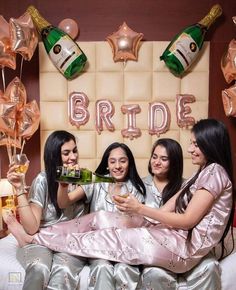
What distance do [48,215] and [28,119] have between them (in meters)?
0.88

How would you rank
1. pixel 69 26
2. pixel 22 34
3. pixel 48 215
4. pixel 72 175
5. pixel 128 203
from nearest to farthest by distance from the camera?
pixel 128 203 → pixel 72 175 → pixel 48 215 → pixel 22 34 → pixel 69 26

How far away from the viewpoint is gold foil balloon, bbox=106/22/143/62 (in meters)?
2.92

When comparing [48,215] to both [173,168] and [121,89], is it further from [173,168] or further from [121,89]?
[121,89]

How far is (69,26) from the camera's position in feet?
9.91

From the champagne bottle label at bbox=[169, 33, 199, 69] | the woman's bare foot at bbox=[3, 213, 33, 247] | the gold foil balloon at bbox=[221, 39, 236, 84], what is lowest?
the woman's bare foot at bbox=[3, 213, 33, 247]

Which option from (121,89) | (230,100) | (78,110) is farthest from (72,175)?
(230,100)

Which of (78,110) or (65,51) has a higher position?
(65,51)

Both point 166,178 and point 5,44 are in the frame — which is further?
point 5,44

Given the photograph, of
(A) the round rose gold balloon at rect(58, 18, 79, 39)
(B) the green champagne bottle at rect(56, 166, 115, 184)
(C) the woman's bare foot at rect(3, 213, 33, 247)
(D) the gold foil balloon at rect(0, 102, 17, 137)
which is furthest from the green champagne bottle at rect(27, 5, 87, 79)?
(C) the woman's bare foot at rect(3, 213, 33, 247)

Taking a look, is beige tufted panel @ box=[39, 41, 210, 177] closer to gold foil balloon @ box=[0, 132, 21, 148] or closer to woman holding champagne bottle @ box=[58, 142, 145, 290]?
gold foil balloon @ box=[0, 132, 21, 148]

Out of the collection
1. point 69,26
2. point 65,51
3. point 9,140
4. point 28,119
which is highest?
point 69,26

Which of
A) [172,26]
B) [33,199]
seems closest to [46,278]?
[33,199]

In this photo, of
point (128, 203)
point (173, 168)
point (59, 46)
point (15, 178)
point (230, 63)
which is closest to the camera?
point (128, 203)

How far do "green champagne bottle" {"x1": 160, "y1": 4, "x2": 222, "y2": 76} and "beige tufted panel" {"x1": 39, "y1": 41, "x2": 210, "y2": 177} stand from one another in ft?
0.47
